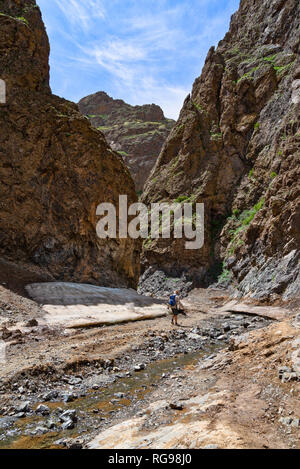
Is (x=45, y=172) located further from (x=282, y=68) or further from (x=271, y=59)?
(x=271, y=59)

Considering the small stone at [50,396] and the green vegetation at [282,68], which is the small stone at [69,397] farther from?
the green vegetation at [282,68]

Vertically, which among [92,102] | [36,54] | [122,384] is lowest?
[122,384]

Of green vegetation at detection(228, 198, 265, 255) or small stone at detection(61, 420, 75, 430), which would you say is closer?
small stone at detection(61, 420, 75, 430)

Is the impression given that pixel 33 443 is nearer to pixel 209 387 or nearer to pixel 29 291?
pixel 209 387

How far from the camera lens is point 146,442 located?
4.52 metres

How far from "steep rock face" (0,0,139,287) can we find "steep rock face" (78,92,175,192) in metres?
58.7

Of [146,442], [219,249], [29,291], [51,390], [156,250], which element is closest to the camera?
[146,442]

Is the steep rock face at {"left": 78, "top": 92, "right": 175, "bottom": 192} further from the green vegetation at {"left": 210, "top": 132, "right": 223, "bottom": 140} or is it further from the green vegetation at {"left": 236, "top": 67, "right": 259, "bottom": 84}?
the green vegetation at {"left": 236, "top": 67, "right": 259, "bottom": 84}

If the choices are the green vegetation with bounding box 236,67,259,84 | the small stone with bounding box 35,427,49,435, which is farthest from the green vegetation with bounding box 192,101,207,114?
the small stone with bounding box 35,427,49,435

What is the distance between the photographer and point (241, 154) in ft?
144

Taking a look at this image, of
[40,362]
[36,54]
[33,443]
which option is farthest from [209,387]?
[36,54]

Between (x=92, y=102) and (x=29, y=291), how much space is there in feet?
414

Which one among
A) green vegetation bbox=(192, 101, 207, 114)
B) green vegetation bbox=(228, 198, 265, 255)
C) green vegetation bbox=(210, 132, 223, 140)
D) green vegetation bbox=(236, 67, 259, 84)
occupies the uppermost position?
green vegetation bbox=(236, 67, 259, 84)

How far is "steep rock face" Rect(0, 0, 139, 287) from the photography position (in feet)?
68.7
